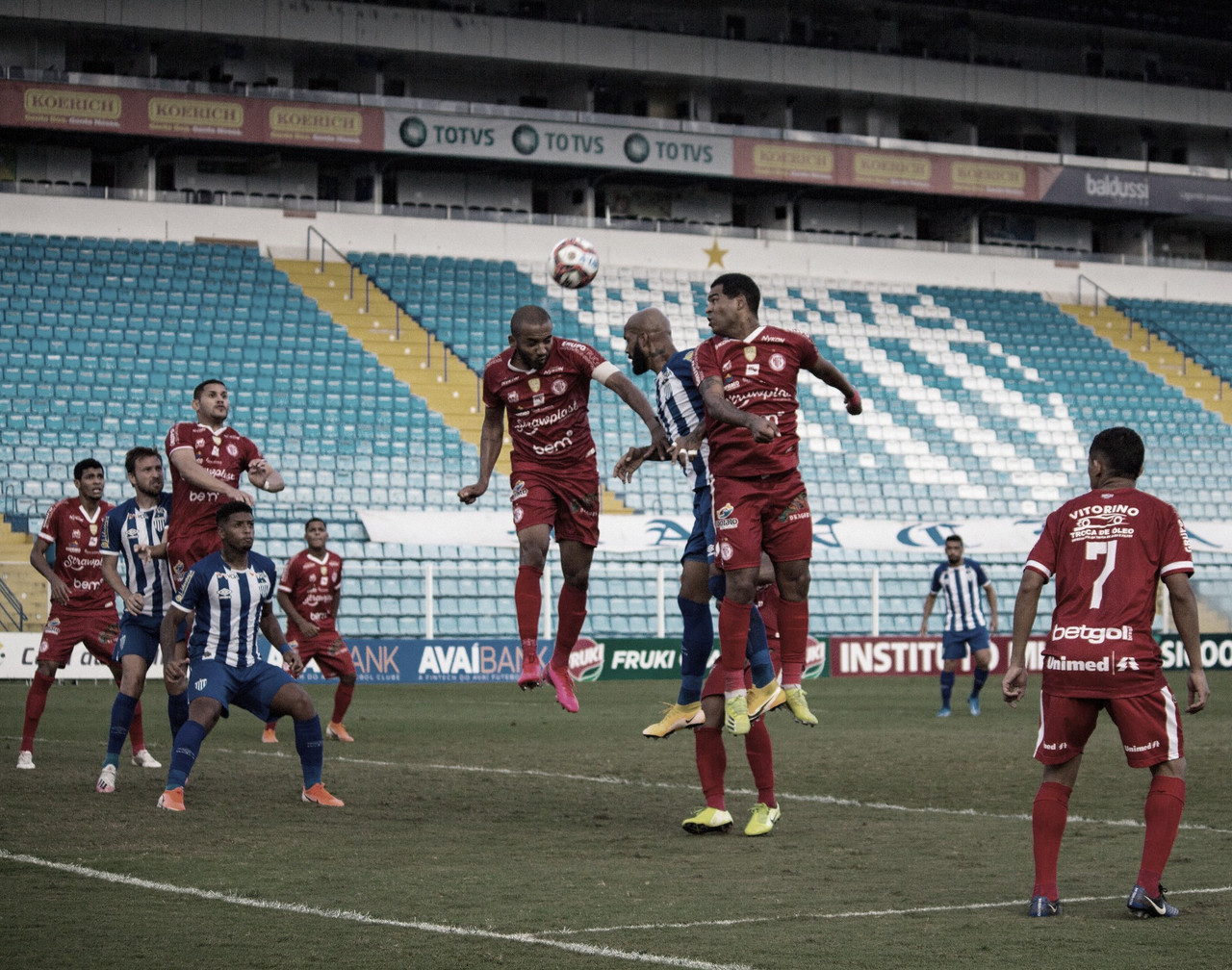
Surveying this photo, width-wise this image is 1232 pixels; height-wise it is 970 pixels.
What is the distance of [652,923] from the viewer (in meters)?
6.71

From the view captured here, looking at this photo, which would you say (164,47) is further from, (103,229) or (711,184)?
(711,184)

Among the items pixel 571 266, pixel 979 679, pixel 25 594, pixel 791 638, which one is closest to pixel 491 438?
pixel 571 266

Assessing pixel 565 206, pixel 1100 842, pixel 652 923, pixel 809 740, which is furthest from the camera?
pixel 565 206

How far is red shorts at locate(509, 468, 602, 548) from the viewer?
1038 centimetres

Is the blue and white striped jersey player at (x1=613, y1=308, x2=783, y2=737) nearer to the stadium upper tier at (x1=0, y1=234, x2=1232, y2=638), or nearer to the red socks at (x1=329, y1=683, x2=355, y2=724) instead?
the red socks at (x1=329, y1=683, x2=355, y2=724)

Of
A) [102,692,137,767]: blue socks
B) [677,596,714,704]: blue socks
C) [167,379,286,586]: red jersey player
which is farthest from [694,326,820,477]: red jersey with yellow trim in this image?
[102,692,137,767]: blue socks

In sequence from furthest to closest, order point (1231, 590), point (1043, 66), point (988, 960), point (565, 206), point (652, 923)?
point (1043, 66) → point (565, 206) → point (1231, 590) → point (652, 923) → point (988, 960)

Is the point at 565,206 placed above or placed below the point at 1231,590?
above

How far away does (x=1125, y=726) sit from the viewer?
689 cm

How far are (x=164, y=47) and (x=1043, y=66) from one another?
24.6 metres

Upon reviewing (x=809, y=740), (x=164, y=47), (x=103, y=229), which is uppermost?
(x=164, y=47)

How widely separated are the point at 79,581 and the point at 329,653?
10.7ft

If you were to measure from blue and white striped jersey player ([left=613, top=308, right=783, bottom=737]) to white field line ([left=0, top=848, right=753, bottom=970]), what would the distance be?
3.00 metres

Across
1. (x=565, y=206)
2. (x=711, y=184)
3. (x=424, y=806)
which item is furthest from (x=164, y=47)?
(x=424, y=806)
